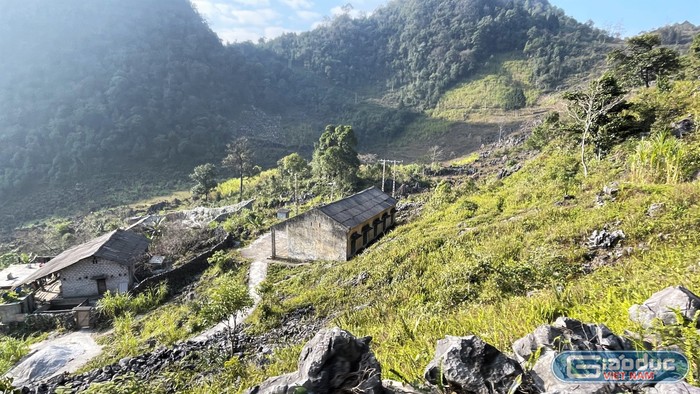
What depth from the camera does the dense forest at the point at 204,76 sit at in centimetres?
6316

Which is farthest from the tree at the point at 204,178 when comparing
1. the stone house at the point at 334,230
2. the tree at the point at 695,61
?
the tree at the point at 695,61

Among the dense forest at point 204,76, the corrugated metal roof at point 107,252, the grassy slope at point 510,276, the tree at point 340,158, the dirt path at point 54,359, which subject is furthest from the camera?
the dense forest at point 204,76

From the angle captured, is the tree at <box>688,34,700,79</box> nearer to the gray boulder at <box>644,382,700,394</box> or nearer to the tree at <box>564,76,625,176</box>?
the tree at <box>564,76,625,176</box>

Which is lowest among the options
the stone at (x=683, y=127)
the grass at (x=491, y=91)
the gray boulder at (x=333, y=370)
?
the gray boulder at (x=333, y=370)

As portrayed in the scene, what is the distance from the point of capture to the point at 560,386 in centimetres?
237

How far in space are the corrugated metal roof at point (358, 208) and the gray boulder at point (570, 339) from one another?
15219mm

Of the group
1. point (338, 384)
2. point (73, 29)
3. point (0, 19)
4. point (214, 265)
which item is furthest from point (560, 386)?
point (0, 19)

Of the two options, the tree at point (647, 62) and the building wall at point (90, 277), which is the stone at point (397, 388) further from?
the tree at point (647, 62)

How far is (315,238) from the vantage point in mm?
19094

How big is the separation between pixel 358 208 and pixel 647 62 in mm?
25225

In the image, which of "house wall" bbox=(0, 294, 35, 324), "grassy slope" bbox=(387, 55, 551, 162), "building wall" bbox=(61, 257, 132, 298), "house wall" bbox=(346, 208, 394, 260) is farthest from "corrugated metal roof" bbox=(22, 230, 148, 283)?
"grassy slope" bbox=(387, 55, 551, 162)

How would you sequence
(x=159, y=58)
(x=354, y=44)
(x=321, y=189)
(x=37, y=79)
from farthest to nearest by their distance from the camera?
(x=354, y=44), (x=159, y=58), (x=37, y=79), (x=321, y=189)

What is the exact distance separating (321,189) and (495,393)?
35.2m

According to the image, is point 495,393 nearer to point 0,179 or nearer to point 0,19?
point 0,179
